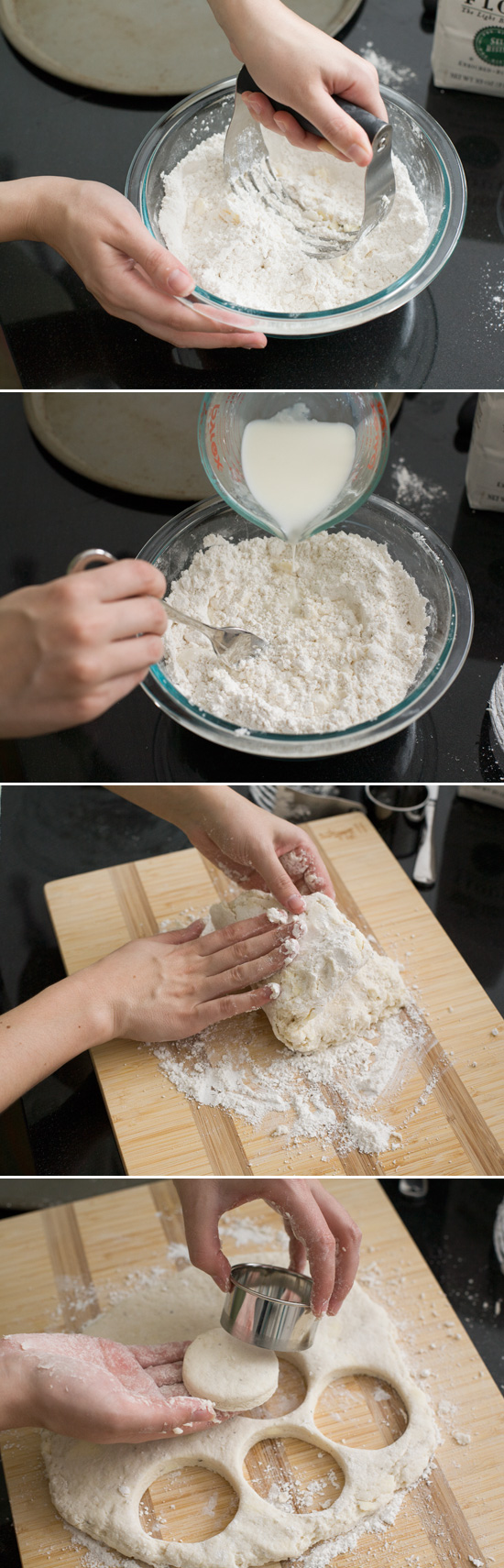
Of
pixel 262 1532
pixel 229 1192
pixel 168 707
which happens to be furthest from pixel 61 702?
pixel 262 1532

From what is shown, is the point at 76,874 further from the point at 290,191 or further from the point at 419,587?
the point at 290,191

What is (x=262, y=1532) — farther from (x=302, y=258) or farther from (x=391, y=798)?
(x=302, y=258)

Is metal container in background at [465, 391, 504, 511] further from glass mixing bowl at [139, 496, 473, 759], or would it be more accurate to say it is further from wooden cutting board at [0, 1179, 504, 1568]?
wooden cutting board at [0, 1179, 504, 1568]

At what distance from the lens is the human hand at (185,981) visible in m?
0.83

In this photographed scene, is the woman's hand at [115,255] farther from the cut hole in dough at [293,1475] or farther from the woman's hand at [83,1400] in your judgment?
the cut hole in dough at [293,1475]

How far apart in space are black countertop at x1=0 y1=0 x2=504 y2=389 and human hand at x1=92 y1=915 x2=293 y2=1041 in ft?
1.34

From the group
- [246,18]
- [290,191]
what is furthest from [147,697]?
[246,18]

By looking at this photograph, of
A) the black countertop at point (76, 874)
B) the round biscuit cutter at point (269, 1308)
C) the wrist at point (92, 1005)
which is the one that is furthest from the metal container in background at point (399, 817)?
the round biscuit cutter at point (269, 1308)

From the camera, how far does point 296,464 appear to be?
2.67 ft

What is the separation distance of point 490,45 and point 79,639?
736 millimetres

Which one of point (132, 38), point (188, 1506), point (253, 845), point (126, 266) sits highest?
point (132, 38)

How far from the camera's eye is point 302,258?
0.81m

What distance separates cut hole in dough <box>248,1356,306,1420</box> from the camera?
1.01 m

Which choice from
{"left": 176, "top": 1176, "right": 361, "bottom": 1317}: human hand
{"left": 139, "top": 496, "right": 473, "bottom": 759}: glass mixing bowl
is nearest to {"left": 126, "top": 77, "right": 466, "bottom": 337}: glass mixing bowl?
{"left": 139, "top": 496, "right": 473, "bottom": 759}: glass mixing bowl
